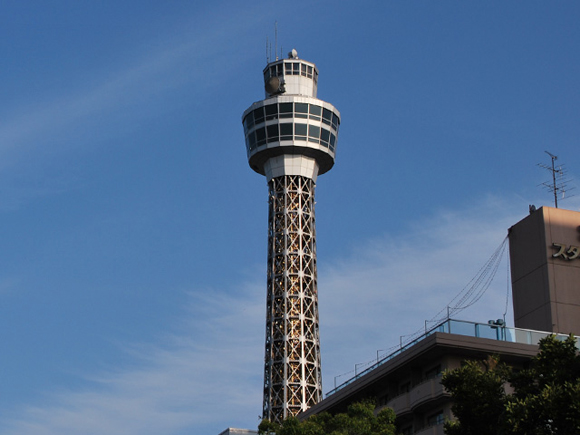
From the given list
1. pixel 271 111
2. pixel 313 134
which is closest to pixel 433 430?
pixel 313 134

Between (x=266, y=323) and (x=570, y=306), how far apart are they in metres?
59.8

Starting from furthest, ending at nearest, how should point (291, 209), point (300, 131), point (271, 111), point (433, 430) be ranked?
point (291, 209), point (271, 111), point (300, 131), point (433, 430)

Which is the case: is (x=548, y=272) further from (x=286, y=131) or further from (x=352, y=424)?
(x=286, y=131)

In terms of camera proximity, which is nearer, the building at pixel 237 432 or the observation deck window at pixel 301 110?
the building at pixel 237 432

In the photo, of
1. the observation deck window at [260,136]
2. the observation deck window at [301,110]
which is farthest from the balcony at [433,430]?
the observation deck window at [301,110]

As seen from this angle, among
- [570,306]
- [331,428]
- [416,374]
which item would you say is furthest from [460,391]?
[570,306]

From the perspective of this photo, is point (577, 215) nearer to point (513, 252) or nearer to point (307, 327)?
point (513, 252)

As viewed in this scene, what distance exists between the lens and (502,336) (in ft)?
200

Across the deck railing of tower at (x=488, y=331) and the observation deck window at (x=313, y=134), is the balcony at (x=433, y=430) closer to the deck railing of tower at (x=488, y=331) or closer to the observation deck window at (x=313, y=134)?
the deck railing of tower at (x=488, y=331)

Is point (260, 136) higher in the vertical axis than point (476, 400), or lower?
higher

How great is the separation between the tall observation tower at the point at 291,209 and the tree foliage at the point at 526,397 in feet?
286

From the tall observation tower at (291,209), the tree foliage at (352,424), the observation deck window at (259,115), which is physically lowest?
the tree foliage at (352,424)

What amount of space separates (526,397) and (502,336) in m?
21.8

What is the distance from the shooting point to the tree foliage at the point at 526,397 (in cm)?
3725
